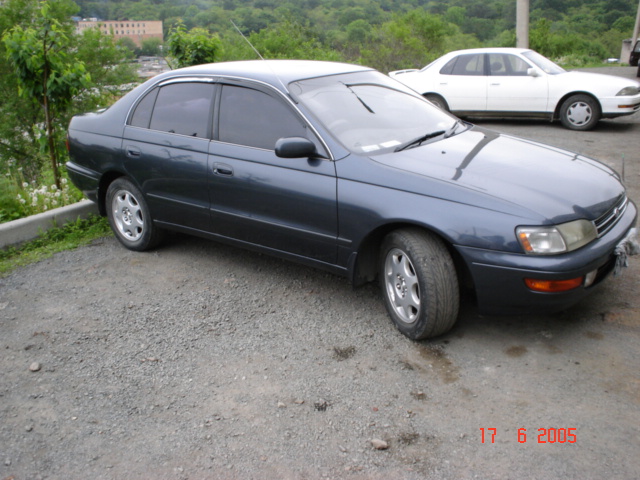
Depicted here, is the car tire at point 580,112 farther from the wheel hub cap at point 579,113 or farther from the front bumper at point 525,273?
the front bumper at point 525,273

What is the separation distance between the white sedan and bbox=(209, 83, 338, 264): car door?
637cm

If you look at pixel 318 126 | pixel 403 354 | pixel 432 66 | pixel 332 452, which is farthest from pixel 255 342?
pixel 432 66

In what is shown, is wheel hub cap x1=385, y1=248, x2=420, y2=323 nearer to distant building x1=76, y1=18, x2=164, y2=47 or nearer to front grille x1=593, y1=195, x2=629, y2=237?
front grille x1=593, y1=195, x2=629, y2=237

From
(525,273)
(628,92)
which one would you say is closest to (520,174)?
(525,273)

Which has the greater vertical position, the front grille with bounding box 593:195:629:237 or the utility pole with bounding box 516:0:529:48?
the utility pole with bounding box 516:0:529:48

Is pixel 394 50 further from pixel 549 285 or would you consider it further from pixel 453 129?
pixel 549 285

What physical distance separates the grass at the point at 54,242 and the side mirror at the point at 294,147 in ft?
9.52

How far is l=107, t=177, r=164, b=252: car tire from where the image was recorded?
18.1 feet

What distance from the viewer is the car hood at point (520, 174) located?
364cm

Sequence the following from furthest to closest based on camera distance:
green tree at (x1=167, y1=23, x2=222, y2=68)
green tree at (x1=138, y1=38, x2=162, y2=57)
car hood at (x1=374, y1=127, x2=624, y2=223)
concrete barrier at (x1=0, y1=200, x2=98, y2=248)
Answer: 1. green tree at (x1=138, y1=38, x2=162, y2=57)
2. green tree at (x1=167, y1=23, x2=222, y2=68)
3. concrete barrier at (x1=0, y1=200, x2=98, y2=248)
4. car hood at (x1=374, y1=127, x2=624, y2=223)

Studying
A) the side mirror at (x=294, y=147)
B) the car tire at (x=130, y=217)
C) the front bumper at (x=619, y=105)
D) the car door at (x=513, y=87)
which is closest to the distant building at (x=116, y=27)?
the car door at (x=513, y=87)

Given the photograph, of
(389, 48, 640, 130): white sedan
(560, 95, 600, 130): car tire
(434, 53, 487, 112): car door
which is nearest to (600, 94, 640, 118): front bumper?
(389, 48, 640, 130): white sedan

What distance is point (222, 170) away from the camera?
4.69 metres

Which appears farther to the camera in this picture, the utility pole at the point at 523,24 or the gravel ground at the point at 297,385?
the utility pole at the point at 523,24
